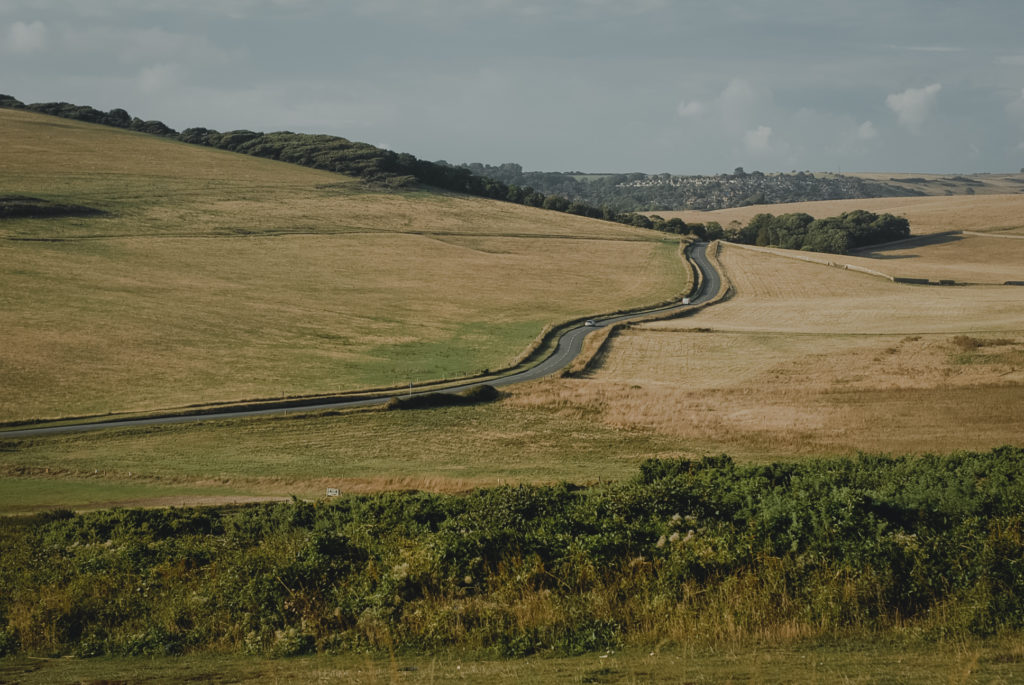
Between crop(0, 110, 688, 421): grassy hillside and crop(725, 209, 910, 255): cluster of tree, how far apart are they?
3525cm

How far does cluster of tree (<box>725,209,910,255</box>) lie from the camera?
524 feet

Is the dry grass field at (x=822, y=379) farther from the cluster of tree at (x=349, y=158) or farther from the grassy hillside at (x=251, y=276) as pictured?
the cluster of tree at (x=349, y=158)

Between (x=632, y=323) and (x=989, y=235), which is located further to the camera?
(x=989, y=235)

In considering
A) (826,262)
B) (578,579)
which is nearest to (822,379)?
(578,579)

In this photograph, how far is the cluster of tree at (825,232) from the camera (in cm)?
15975

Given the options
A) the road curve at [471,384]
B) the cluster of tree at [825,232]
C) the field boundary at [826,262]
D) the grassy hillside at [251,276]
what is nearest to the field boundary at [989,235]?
the cluster of tree at [825,232]

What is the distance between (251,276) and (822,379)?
2590 inches

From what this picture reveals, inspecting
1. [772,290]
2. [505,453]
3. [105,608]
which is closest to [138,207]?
[772,290]

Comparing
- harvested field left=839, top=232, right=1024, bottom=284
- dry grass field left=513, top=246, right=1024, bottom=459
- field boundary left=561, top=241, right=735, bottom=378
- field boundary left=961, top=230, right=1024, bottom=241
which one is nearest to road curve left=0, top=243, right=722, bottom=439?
field boundary left=561, top=241, right=735, bottom=378

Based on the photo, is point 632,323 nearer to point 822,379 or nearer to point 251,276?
point 822,379

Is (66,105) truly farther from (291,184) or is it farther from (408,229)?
(408,229)

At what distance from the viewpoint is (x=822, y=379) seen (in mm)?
55156

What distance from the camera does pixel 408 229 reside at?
133 metres

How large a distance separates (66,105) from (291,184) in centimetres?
7437
